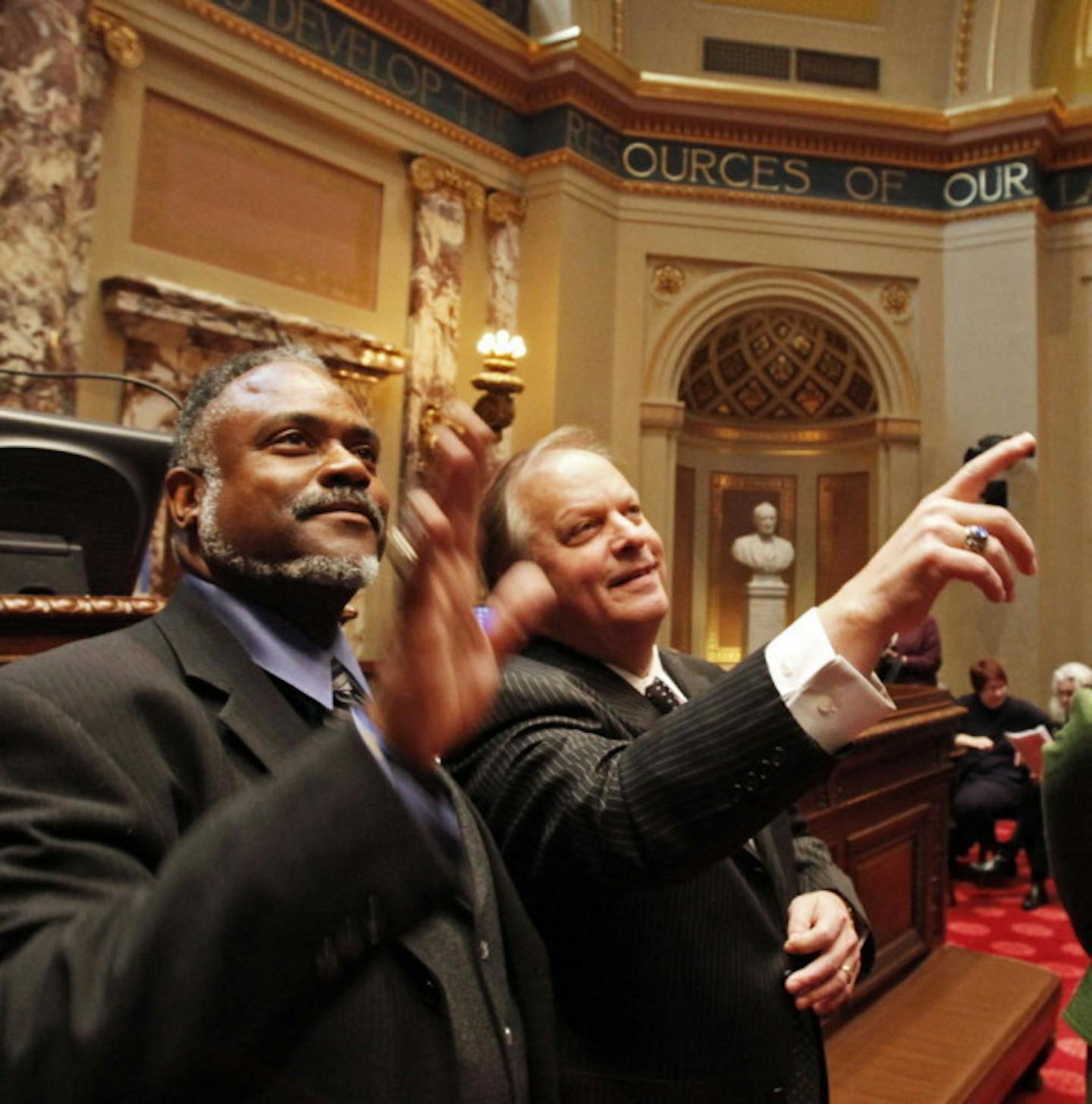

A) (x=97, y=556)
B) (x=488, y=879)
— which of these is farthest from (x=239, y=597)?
(x=97, y=556)

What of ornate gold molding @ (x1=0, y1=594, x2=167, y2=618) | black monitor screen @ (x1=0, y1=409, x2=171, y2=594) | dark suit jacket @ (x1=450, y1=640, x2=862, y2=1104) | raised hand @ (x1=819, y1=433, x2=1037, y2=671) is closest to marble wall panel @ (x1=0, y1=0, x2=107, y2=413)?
black monitor screen @ (x1=0, y1=409, x2=171, y2=594)

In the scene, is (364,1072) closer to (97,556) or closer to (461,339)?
(97,556)

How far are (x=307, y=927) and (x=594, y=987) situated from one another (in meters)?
0.69

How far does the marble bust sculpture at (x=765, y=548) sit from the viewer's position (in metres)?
8.91

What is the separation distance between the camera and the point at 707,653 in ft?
31.8

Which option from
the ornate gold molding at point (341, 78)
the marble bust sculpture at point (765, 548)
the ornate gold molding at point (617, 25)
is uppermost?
the ornate gold molding at point (617, 25)

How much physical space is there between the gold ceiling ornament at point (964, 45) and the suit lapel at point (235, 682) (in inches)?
379

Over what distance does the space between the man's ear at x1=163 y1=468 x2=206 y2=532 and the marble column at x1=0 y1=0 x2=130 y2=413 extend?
4.08 m

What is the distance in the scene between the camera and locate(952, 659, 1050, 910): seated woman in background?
5.36m

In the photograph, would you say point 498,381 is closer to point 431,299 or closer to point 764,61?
point 431,299

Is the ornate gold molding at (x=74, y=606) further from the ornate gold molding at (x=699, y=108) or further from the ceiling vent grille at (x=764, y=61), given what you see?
the ceiling vent grille at (x=764, y=61)

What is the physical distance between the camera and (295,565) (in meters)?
1.16

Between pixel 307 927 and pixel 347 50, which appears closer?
pixel 307 927

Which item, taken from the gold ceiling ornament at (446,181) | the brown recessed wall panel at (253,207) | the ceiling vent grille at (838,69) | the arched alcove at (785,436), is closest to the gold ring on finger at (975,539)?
the brown recessed wall panel at (253,207)
